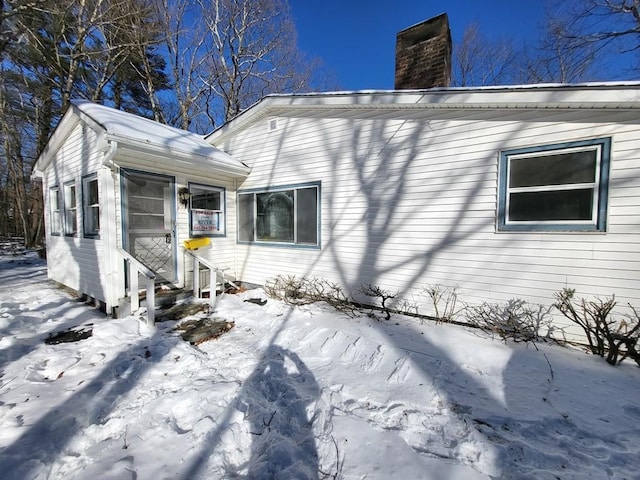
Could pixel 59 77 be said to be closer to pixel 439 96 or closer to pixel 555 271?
pixel 439 96

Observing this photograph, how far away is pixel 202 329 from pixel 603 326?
17.4 feet

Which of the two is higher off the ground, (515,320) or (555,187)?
(555,187)

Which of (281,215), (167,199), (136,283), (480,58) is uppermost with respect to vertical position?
(480,58)

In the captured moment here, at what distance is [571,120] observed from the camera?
3.44m

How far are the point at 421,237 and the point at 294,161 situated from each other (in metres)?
3.12

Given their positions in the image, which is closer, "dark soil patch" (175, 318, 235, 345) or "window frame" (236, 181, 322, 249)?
"dark soil patch" (175, 318, 235, 345)

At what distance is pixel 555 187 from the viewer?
3541 millimetres

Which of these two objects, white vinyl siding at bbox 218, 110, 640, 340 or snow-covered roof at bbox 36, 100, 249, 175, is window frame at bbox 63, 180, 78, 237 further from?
white vinyl siding at bbox 218, 110, 640, 340

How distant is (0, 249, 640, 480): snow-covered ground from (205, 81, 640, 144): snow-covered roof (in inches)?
122

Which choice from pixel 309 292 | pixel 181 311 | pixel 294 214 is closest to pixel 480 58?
pixel 294 214

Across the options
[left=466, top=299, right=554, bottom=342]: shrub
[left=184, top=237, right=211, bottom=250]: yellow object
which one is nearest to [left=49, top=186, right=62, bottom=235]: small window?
[left=184, top=237, right=211, bottom=250]: yellow object

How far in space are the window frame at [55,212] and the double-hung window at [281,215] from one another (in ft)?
13.2

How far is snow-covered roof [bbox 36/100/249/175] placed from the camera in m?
4.23

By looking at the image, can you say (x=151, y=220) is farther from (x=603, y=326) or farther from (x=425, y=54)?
(x=603, y=326)
